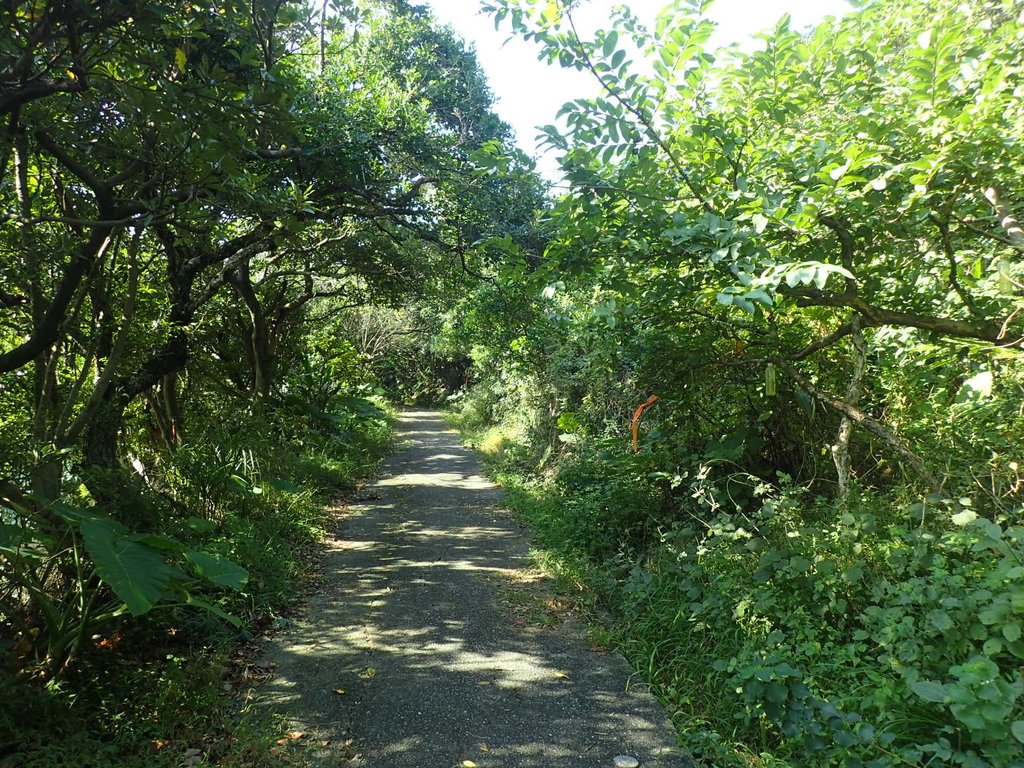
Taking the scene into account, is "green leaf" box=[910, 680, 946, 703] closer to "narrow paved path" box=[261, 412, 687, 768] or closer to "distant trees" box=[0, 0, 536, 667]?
"narrow paved path" box=[261, 412, 687, 768]

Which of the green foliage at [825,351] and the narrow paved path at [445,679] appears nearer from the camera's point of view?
the green foliage at [825,351]

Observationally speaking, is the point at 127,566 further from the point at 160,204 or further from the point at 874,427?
the point at 874,427

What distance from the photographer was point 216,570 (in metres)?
3.17

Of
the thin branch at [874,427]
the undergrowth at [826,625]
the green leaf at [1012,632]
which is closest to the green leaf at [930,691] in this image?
the undergrowth at [826,625]

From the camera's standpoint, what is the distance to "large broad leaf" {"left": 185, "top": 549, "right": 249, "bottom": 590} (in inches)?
122

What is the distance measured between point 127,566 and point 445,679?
6.58ft

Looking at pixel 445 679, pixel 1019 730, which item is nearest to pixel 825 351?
pixel 1019 730

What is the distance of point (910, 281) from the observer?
394 cm

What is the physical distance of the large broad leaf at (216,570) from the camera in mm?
3105

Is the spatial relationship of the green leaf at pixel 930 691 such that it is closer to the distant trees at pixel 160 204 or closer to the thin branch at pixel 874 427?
the thin branch at pixel 874 427

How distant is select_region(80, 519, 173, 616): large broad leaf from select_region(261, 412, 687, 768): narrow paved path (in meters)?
1.19

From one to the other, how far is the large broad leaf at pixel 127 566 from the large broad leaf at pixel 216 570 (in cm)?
28

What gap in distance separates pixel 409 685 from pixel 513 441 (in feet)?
28.0

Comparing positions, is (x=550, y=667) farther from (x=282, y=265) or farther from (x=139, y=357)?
(x=282, y=265)
